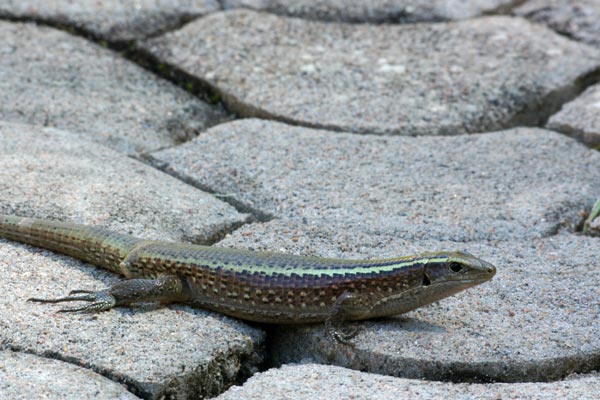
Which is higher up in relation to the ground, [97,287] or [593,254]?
[593,254]

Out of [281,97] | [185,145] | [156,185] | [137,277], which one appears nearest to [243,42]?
[281,97]

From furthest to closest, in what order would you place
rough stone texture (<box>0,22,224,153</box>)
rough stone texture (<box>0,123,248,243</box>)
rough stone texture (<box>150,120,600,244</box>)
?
rough stone texture (<box>0,22,224,153</box>), rough stone texture (<box>150,120,600,244</box>), rough stone texture (<box>0,123,248,243</box>)

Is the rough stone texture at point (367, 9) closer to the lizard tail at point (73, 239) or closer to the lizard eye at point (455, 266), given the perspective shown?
the lizard tail at point (73, 239)

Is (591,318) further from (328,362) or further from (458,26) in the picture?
(458,26)

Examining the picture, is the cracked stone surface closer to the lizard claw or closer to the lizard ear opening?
the lizard ear opening

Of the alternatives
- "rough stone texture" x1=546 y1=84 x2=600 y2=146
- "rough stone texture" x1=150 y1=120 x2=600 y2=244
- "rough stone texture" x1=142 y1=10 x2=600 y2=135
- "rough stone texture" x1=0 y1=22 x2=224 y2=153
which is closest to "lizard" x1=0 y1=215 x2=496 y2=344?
"rough stone texture" x1=150 y1=120 x2=600 y2=244

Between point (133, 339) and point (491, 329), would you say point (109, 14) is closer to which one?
point (133, 339)

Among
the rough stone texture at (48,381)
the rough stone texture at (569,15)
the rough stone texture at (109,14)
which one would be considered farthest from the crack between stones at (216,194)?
the rough stone texture at (569,15)
